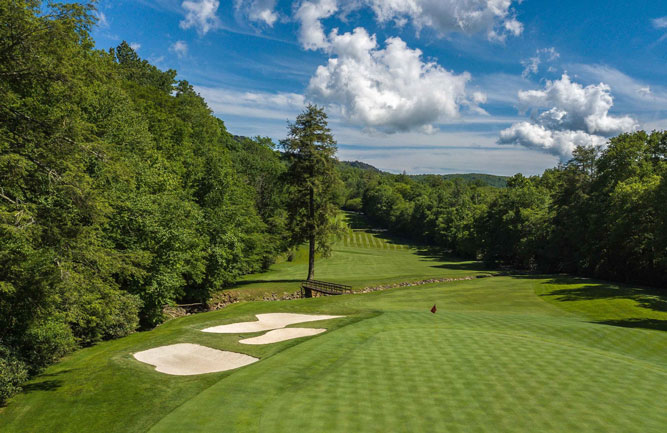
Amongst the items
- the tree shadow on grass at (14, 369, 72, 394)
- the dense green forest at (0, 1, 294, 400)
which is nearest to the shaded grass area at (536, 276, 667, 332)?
the dense green forest at (0, 1, 294, 400)

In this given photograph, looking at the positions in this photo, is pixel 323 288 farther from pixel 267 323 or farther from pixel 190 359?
pixel 190 359

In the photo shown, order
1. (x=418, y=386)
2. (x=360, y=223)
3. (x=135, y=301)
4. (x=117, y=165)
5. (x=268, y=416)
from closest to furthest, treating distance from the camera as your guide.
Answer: (x=268, y=416) < (x=418, y=386) < (x=117, y=165) < (x=135, y=301) < (x=360, y=223)

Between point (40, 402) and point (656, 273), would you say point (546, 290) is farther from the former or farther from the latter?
point (40, 402)

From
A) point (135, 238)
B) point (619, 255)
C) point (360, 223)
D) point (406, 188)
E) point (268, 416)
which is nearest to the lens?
point (268, 416)

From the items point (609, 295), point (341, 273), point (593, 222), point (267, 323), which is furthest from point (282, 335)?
point (593, 222)

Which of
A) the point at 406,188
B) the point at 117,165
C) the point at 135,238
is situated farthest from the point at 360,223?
the point at 117,165

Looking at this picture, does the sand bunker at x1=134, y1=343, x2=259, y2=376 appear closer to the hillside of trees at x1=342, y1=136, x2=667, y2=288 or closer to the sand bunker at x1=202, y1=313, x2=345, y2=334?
the sand bunker at x1=202, y1=313, x2=345, y2=334

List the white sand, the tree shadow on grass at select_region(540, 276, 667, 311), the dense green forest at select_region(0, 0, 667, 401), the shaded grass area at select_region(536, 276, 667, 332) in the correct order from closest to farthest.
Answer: the dense green forest at select_region(0, 0, 667, 401) < the white sand < the shaded grass area at select_region(536, 276, 667, 332) < the tree shadow on grass at select_region(540, 276, 667, 311)
